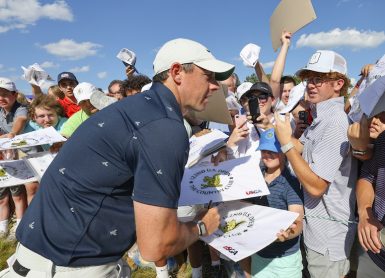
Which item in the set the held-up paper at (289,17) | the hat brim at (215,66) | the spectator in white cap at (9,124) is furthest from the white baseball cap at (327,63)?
the spectator in white cap at (9,124)

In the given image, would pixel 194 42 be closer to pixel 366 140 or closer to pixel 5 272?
pixel 366 140

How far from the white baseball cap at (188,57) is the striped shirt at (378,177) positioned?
116 cm

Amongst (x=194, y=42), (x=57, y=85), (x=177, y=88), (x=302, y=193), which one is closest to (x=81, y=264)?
(x=177, y=88)

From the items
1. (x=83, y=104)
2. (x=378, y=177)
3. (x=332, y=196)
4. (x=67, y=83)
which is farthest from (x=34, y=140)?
(x=378, y=177)

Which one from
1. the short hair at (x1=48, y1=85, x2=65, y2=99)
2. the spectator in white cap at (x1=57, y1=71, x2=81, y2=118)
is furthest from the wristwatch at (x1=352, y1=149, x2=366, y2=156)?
the short hair at (x1=48, y1=85, x2=65, y2=99)

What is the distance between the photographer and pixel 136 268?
386cm

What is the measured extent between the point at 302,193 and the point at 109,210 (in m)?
1.55

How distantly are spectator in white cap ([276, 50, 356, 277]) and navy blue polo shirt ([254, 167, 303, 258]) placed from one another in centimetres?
11

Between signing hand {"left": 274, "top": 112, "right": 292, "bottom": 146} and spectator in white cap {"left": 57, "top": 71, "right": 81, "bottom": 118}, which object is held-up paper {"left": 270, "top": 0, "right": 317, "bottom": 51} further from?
spectator in white cap {"left": 57, "top": 71, "right": 81, "bottom": 118}

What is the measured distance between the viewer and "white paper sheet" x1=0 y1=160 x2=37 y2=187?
371 cm

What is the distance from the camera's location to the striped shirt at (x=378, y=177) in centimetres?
190

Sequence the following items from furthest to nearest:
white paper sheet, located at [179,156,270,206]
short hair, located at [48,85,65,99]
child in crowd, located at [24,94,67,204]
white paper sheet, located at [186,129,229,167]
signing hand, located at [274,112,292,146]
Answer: short hair, located at [48,85,65,99], child in crowd, located at [24,94,67,204], white paper sheet, located at [186,129,229,167], signing hand, located at [274,112,292,146], white paper sheet, located at [179,156,270,206]

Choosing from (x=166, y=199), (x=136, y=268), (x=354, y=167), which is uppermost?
(x=166, y=199)


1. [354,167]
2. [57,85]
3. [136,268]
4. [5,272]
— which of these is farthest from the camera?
[57,85]
